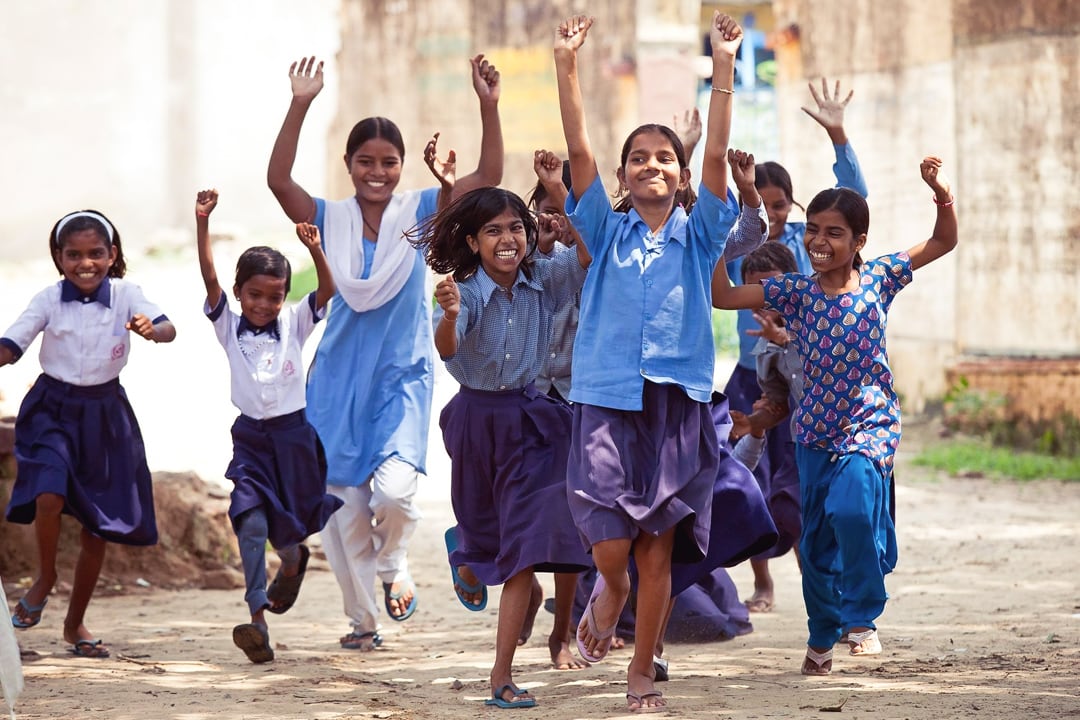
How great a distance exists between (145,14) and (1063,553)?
20.8m

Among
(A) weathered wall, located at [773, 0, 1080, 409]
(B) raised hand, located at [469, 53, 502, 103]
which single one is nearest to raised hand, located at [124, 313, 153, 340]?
(B) raised hand, located at [469, 53, 502, 103]

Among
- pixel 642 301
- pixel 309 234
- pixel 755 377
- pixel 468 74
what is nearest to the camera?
pixel 642 301

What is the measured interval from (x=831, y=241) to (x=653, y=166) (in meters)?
0.75

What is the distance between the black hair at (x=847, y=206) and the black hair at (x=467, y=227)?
94 centimetres

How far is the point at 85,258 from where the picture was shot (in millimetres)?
5586

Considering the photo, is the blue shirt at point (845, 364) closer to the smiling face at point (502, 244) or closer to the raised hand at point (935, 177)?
the raised hand at point (935, 177)

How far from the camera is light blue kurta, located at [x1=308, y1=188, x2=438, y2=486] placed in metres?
5.70

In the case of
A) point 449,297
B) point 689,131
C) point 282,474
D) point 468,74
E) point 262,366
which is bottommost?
point 282,474

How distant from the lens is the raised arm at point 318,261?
534 centimetres

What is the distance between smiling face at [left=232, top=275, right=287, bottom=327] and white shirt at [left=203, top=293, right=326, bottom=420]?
0.05 meters

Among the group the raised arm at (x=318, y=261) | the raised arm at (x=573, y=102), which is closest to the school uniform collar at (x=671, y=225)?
the raised arm at (x=573, y=102)

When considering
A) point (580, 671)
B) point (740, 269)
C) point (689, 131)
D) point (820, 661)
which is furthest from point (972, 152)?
point (580, 671)

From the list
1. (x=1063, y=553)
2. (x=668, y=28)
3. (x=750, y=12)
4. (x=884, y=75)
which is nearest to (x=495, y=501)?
(x=1063, y=553)

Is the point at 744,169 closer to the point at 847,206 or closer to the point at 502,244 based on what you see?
the point at 847,206
